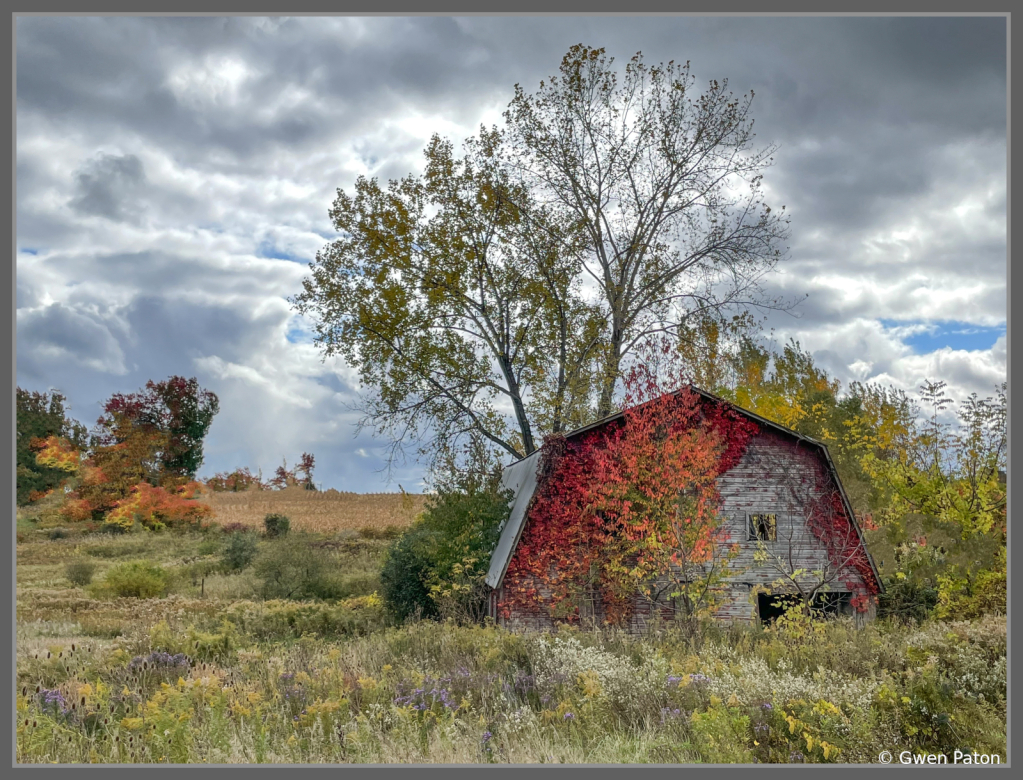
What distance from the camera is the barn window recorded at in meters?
16.2

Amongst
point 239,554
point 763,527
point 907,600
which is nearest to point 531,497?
point 763,527

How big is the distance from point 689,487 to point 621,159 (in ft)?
34.6

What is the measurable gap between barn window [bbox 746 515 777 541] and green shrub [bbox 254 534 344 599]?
536 inches

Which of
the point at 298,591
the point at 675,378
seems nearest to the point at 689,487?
the point at 675,378

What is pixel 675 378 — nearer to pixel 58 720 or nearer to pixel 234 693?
pixel 234 693

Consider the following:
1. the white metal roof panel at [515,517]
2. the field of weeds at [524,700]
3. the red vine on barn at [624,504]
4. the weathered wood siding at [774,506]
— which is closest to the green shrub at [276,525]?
the white metal roof panel at [515,517]

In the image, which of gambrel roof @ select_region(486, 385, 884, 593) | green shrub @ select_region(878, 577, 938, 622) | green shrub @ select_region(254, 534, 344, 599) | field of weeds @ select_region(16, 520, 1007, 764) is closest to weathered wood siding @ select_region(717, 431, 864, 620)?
gambrel roof @ select_region(486, 385, 884, 593)

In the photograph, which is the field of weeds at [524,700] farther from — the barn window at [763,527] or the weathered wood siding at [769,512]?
the barn window at [763,527]

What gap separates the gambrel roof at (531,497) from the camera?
15.8 meters

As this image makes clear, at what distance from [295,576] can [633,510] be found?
13602 millimetres

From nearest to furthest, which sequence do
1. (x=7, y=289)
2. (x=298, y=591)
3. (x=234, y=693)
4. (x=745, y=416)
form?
(x=7, y=289)
(x=234, y=693)
(x=745, y=416)
(x=298, y=591)

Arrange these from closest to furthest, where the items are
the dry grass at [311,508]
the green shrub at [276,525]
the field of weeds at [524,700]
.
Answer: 1. the field of weeds at [524,700]
2. the green shrub at [276,525]
3. the dry grass at [311,508]

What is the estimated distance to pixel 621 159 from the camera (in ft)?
70.3

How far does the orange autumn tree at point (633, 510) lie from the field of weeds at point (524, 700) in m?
2.60
